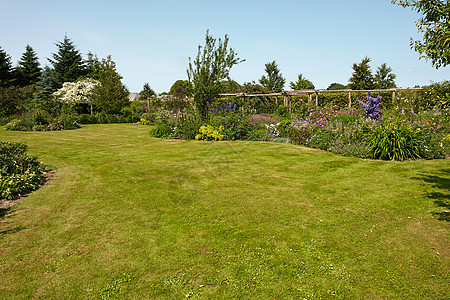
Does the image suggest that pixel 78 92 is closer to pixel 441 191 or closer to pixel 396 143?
pixel 396 143

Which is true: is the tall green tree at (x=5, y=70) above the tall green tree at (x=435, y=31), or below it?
above

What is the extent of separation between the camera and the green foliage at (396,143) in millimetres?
7992

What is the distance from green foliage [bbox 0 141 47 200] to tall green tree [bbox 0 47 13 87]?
3988cm

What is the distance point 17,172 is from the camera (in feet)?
19.8

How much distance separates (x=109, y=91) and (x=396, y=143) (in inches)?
852

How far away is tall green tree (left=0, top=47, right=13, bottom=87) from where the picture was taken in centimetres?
3794

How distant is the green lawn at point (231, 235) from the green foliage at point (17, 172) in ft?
0.96

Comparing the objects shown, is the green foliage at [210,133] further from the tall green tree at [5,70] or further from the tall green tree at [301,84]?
the tall green tree at [5,70]

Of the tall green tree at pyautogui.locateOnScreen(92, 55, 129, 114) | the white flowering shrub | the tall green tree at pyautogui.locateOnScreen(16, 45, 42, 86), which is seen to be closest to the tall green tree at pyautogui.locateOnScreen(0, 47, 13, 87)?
the tall green tree at pyautogui.locateOnScreen(16, 45, 42, 86)

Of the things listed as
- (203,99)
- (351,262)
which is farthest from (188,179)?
(203,99)

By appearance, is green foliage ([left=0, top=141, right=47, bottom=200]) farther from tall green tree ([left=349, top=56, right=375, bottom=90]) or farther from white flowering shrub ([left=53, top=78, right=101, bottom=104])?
tall green tree ([left=349, top=56, right=375, bottom=90])

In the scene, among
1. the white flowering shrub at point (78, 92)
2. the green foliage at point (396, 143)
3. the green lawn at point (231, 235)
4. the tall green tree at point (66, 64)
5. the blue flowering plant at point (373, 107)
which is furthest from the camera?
the tall green tree at point (66, 64)

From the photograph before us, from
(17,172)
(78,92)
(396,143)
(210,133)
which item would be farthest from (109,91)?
(396,143)

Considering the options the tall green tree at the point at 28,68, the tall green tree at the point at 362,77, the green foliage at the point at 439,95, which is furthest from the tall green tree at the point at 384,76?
the tall green tree at the point at 28,68
